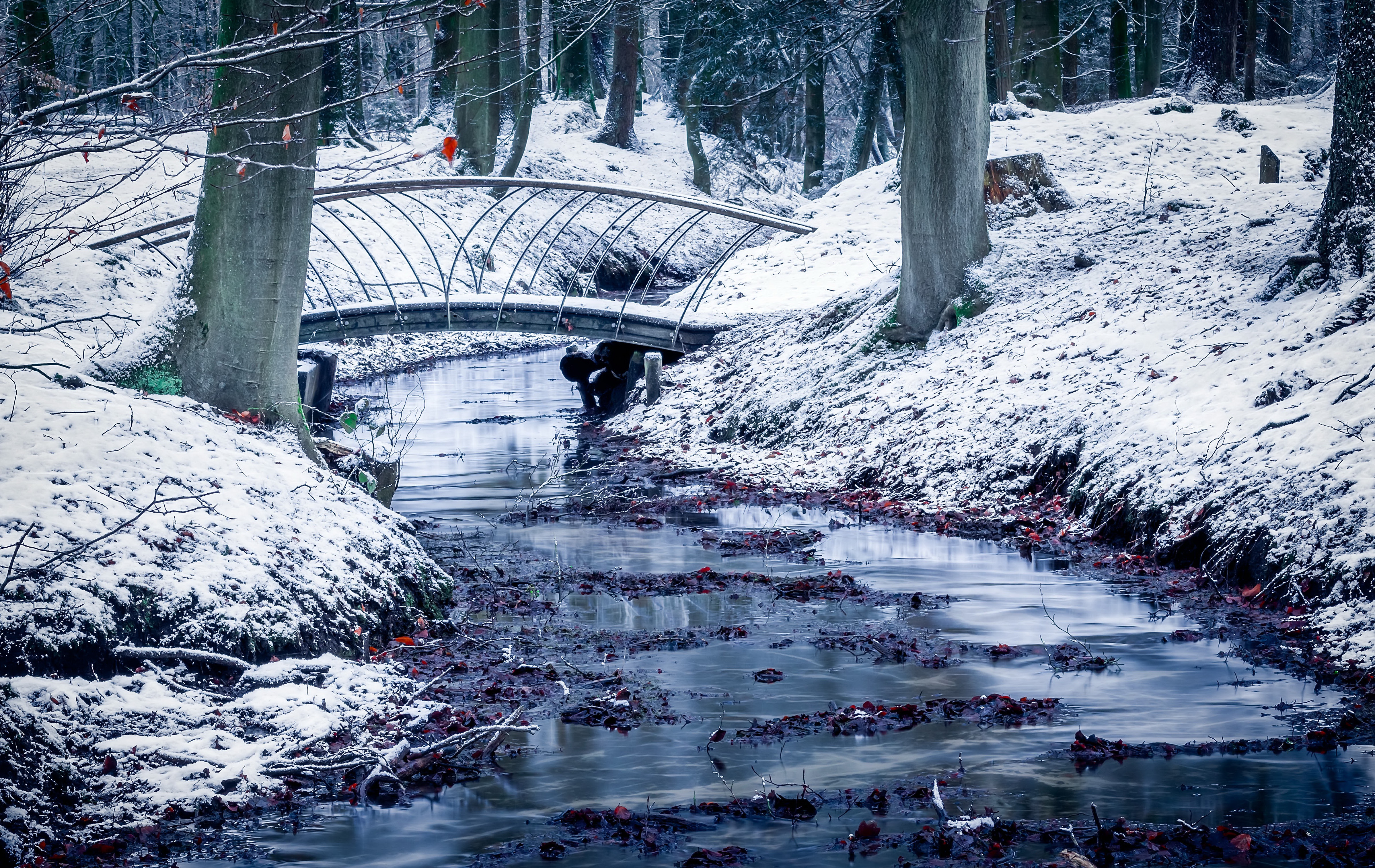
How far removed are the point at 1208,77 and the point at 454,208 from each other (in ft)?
55.0

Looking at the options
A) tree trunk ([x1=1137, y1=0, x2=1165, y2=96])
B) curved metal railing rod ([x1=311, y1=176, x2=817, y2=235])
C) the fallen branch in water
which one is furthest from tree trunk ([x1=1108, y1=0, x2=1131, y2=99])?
the fallen branch in water

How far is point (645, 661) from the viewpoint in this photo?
611 cm

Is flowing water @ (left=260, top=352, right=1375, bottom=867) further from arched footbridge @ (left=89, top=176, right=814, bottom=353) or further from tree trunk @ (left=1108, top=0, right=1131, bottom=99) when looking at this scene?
tree trunk @ (left=1108, top=0, right=1131, bottom=99)

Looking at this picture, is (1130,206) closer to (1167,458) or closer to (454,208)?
(1167,458)

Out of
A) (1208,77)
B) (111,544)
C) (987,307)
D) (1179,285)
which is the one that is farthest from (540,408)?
(1208,77)

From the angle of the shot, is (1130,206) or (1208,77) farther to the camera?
(1208,77)

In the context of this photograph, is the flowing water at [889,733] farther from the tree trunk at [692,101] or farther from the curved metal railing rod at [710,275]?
the tree trunk at [692,101]

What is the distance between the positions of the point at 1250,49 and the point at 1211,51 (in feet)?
10.7

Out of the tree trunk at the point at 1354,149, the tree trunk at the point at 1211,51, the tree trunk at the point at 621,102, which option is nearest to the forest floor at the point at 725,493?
the tree trunk at the point at 1354,149

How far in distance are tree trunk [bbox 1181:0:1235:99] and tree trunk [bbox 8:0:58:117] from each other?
20009 mm

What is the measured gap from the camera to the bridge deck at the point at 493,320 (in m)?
14.9

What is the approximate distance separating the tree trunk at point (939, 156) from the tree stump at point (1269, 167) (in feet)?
18.1

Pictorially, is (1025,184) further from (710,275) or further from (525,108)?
(525,108)

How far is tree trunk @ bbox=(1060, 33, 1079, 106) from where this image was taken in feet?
86.0
